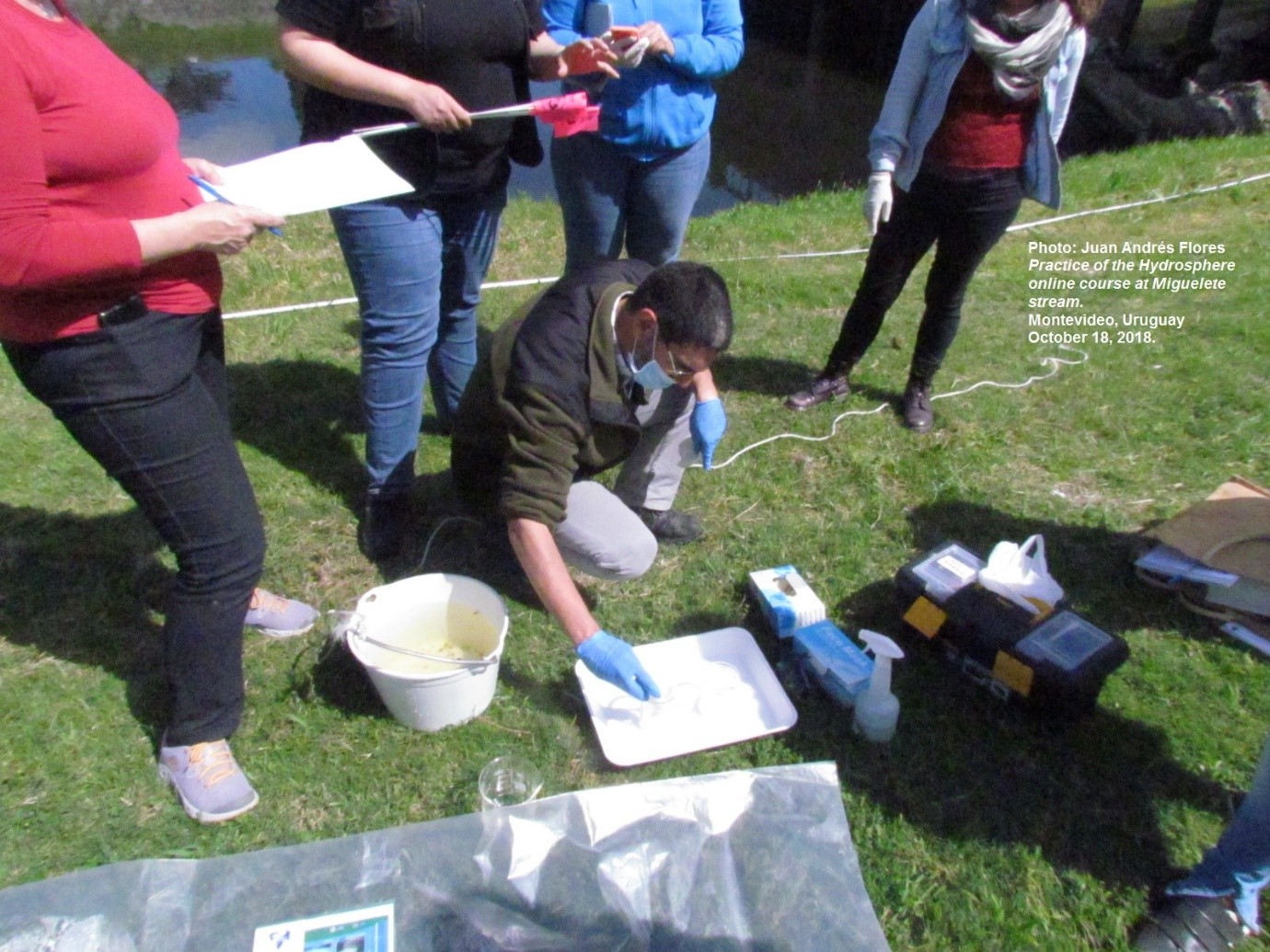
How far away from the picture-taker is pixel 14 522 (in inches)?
102

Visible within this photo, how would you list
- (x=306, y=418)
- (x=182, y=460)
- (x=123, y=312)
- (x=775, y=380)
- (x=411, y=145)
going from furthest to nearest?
(x=775, y=380)
(x=306, y=418)
(x=411, y=145)
(x=182, y=460)
(x=123, y=312)

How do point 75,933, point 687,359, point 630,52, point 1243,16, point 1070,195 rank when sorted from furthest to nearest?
point 1243,16 < point 1070,195 < point 630,52 < point 687,359 < point 75,933

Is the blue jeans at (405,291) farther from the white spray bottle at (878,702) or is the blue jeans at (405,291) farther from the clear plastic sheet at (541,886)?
the white spray bottle at (878,702)

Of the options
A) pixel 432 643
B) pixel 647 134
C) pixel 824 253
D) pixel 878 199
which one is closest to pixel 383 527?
pixel 432 643

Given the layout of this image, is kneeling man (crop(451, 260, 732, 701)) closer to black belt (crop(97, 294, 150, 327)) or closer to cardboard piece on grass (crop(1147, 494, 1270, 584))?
black belt (crop(97, 294, 150, 327))

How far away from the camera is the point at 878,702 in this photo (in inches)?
78.7

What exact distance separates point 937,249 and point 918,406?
1.84 ft

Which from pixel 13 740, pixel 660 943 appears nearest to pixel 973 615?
pixel 660 943

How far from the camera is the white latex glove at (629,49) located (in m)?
2.31

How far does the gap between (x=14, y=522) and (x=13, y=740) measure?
85 cm

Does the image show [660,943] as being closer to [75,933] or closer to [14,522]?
[75,933]

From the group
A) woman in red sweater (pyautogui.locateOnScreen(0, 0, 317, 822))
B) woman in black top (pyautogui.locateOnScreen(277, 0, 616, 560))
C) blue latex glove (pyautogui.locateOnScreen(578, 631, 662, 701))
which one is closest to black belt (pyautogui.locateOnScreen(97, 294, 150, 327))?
woman in red sweater (pyautogui.locateOnScreen(0, 0, 317, 822))

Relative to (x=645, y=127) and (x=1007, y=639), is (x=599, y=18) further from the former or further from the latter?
(x=1007, y=639)

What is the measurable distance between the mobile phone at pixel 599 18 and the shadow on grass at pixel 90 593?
6.12 ft
